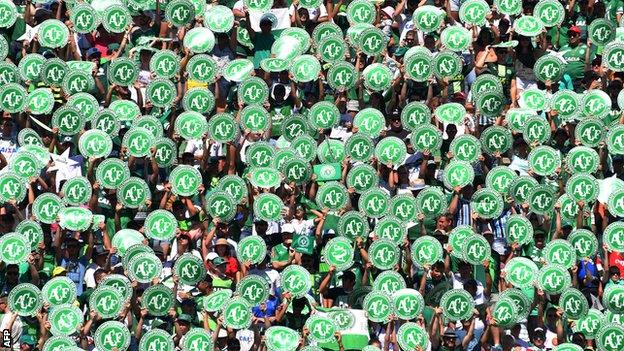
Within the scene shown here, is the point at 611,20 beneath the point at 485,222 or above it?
above

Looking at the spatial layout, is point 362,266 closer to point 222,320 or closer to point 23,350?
point 222,320

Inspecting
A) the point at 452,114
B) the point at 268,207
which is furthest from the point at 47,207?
the point at 452,114

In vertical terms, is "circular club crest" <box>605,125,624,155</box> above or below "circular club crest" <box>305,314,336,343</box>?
above

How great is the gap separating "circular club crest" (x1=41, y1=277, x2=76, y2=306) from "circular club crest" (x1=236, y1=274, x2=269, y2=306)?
5.95ft

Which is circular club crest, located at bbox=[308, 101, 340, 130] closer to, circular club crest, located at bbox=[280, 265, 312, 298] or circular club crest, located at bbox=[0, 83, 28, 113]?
circular club crest, located at bbox=[280, 265, 312, 298]

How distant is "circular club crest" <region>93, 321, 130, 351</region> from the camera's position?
27.8 metres

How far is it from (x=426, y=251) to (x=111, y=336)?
3622 mm

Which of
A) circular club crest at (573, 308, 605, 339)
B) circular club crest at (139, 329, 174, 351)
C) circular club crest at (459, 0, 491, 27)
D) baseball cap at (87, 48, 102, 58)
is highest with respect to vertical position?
circular club crest at (459, 0, 491, 27)

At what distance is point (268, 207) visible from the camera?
29.0m

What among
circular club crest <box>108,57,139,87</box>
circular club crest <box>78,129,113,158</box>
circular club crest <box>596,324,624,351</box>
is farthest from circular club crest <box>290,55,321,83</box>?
circular club crest <box>596,324,624,351</box>

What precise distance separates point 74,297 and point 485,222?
4.76 metres

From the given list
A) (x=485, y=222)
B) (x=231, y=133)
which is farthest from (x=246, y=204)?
(x=485, y=222)

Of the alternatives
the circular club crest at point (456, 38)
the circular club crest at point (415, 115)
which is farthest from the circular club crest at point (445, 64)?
the circular club crest at point (415, 115)

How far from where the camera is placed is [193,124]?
29797 millimetres
